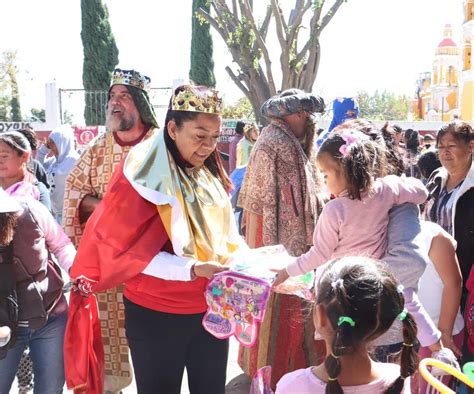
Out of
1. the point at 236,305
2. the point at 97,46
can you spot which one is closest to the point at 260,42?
the point at 97,46

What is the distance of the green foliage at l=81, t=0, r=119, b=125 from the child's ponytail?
75.0 ft

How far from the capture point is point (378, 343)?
263 cm

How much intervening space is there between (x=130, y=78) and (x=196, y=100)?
3.57 ft

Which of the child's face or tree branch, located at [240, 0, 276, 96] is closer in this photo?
the child's face

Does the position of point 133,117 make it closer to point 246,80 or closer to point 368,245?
point 368,245

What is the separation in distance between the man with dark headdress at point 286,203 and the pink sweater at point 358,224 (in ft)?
4.30

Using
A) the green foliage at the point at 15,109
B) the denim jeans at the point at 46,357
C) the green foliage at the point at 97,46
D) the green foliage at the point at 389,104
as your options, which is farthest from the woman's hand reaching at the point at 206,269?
the green foliage at the point at 389,104

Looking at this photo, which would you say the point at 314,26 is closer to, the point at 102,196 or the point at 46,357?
the point at 102,196

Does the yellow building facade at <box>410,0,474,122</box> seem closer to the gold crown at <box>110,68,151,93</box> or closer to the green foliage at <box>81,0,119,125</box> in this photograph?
the green foliage at <box>81,0,119,125</box>

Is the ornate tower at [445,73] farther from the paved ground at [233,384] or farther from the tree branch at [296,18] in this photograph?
the paved ground at [233,384]

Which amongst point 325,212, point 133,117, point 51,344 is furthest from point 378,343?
point 133,117

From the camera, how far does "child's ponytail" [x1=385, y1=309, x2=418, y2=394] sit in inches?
71.4

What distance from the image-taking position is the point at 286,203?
12.8 ft

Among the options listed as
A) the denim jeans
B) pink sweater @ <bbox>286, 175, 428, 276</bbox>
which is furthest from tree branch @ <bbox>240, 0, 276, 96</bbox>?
pink sweater @ <bbox>286, 175, 428, 276</bbox>
